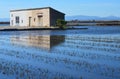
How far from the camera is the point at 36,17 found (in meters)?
71.1

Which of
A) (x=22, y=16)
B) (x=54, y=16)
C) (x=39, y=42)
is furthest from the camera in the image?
(x=22, y=16)

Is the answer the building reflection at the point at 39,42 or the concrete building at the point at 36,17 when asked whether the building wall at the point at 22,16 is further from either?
the building reflection at the point at 39,42

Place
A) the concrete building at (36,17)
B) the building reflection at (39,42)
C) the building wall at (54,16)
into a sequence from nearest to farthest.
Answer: the building reflection at (39,42)
the concrete building at (36,17)
the building wall at (54,16)

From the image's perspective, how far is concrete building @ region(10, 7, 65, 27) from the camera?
6925 centimetres

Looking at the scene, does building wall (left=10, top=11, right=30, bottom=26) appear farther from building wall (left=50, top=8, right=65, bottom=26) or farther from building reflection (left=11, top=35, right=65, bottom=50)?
building reflection (left=11, top=35, right=65, bottom=50)

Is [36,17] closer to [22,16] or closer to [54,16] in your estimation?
[54,16]

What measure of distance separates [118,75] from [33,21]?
198 ft

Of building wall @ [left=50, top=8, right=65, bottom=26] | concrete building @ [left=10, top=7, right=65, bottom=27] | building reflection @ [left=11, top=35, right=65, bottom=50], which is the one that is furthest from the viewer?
building wall @ [left=50, top=8, right=65, bottom=26]

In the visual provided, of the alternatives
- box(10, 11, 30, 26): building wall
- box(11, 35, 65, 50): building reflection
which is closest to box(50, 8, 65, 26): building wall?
box(10, 11, 30, 26): building wall

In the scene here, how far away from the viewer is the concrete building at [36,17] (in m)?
69.2

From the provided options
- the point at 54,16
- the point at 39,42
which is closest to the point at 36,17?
the point at 54,16

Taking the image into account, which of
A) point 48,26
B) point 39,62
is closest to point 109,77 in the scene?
point 39,62

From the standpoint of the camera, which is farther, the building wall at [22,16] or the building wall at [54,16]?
the building wall at [22,16]

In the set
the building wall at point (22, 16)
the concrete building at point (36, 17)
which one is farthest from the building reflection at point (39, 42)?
the building wall at point (22, 16)
